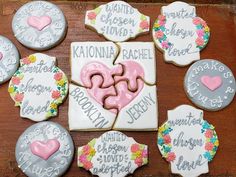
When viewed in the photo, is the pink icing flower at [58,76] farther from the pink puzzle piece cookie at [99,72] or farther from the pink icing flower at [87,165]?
the pink icing flower at [87,165]

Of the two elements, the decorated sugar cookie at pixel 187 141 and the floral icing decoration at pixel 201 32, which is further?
the floral icing decoration at pixel 201 32

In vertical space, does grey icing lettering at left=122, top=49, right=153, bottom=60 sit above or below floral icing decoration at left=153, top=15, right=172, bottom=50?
below

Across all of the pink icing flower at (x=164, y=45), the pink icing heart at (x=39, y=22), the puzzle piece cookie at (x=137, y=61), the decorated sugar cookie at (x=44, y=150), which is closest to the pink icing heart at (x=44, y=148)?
the decorated sugar cookie at (x=44, y=150)

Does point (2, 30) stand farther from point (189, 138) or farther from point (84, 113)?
point (189, 138)

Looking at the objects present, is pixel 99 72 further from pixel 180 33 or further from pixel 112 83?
pixel 180 33

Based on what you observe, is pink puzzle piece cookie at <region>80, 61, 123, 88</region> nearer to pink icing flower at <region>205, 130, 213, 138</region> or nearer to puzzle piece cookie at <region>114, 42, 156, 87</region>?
puzzle piece cookie at <region>114, 42, 156, 87</region>

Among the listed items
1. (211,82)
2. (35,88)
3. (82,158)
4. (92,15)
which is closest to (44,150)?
(82,158)

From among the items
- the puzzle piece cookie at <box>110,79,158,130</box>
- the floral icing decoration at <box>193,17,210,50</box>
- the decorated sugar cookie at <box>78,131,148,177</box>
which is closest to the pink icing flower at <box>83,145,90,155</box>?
the decorated sugar cookie at <box>78,131,148,177</box>
